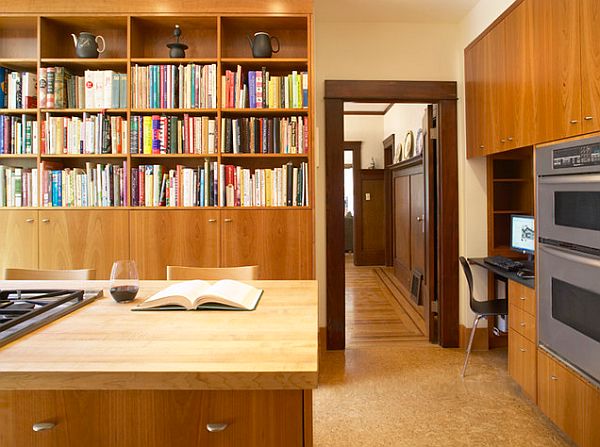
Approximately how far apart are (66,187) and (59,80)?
0.74 meters

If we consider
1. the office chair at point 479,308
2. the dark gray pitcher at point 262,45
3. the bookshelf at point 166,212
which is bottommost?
the office chair at point 479,308

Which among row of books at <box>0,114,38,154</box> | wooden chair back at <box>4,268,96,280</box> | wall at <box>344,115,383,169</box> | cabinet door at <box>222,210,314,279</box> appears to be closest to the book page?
wooden chair back at <box>4,268,96,280</box>

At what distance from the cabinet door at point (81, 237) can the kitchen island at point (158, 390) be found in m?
2.01

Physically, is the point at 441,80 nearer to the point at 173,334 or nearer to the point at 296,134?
the point at 296,134

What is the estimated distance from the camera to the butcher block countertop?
799 millimetres

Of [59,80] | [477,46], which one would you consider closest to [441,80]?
[477,46]

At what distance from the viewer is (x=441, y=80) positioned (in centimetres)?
355

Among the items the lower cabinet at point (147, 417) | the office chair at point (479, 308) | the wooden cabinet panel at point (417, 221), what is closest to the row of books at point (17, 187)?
the lower cabinet at point (147, 417)

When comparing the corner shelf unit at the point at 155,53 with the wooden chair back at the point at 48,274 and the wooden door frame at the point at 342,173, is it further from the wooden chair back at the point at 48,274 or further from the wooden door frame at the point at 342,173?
the wooden chair back at the point at 48,274

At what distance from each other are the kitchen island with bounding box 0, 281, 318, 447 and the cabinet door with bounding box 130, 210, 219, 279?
190cm

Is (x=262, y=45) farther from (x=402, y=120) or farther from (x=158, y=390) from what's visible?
(x=402, y=120)

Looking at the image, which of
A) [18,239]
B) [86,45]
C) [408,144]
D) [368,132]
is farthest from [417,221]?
[18,239]

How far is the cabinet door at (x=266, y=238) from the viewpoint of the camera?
9.53 ft

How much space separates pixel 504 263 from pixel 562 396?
1122 mm
